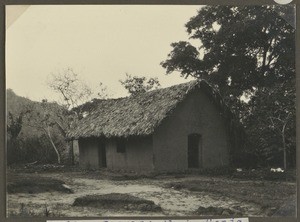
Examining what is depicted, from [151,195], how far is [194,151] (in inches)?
16.8

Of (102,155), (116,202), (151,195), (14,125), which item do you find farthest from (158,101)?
(14,125)

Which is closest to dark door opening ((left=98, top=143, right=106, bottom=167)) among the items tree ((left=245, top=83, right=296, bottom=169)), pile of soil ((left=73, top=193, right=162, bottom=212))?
pile of soil ((left=73, top=193, right=162, bottom=212))

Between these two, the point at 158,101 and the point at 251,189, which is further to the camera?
the point at 158,101

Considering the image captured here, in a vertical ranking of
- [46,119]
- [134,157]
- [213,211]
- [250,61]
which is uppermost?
[250,61]

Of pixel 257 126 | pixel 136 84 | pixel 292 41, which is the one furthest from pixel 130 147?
pixel 292 41

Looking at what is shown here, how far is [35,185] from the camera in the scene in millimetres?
3203

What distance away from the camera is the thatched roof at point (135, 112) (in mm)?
3354

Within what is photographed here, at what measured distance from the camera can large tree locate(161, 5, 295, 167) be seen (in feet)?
10.7

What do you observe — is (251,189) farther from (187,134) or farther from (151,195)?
(151,195)

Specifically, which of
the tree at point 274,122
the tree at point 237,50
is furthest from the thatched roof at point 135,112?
the tree at point 274,122

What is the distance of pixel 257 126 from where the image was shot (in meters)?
3.32

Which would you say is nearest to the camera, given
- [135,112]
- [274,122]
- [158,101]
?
[274,122]

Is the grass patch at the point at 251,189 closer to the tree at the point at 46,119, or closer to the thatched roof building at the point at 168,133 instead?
the thatched roof building at the point at 168,133

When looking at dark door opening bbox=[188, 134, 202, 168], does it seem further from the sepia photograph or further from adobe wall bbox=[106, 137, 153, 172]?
adobe wall bbox=[106, 137, 153, 172]
